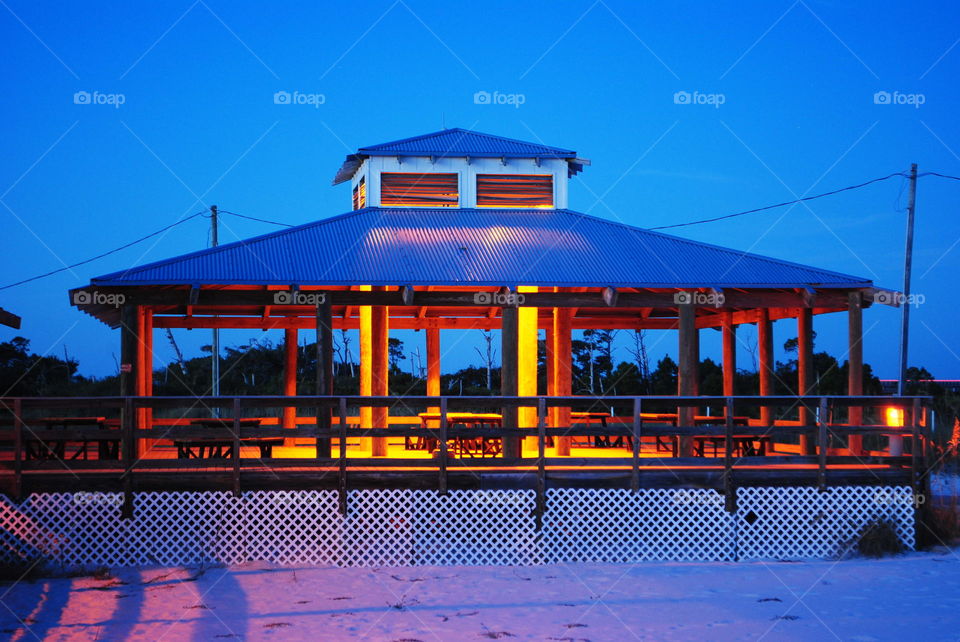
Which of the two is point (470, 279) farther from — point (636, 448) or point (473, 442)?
point (636, 448)

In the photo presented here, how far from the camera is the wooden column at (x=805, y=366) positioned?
15.5 meters

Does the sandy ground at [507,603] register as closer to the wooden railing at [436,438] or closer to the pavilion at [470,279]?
the wooden railing at [436,438]

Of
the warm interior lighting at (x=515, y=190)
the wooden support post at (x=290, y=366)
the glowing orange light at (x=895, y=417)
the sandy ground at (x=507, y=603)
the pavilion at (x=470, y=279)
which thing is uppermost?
the warm interior lighting at (x=515, y=190)

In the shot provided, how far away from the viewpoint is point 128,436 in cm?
1233

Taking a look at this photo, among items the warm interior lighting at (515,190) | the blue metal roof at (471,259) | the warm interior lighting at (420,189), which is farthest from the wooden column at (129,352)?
the warm interior lighting at (515,190)

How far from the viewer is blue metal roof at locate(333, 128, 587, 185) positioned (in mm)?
19969

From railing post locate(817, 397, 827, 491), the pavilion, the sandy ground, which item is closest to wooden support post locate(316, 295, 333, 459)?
the pavilion

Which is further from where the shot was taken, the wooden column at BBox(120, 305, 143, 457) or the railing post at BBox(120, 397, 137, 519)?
the wooden column at BBox(120, 305, 143, 457)

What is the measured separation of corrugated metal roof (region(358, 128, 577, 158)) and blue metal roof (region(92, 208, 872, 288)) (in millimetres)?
1432

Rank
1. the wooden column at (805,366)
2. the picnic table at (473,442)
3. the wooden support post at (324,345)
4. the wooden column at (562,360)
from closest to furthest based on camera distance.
→ the wooden support post at (324,345), the wooden column at (805,366), the picnic table at (473,442), the wooden column at (562,360)

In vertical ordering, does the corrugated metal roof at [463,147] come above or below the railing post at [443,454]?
above

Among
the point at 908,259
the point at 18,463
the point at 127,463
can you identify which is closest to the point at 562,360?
the point at 127,463

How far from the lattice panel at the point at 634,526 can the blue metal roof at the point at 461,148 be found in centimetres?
891

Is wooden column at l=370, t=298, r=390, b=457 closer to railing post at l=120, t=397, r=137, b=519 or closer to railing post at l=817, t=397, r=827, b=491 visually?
railing post at l=120, t=397, r=137, b=519
